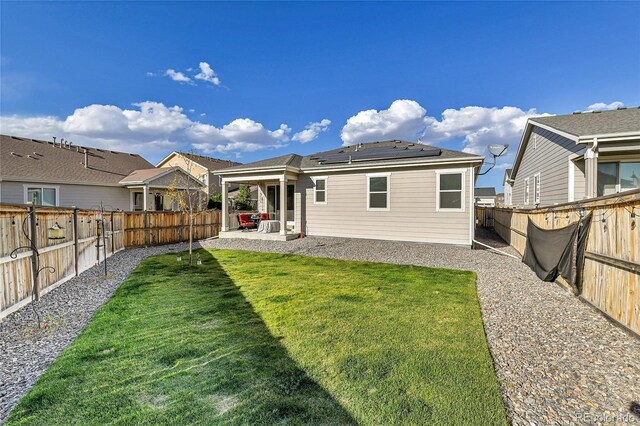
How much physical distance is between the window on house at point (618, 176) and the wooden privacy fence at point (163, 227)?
14924 millimetres

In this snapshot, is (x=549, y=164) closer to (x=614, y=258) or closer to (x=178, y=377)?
(x=614, y=258)

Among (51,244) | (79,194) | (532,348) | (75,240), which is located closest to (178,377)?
(532,348)

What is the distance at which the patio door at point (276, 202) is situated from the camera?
15.3m

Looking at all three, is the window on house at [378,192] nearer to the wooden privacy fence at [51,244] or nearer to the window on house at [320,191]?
the window on house at [320,191]

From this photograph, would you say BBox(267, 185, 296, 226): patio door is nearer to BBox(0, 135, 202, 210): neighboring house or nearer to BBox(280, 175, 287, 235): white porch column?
BBox(280, 175, 287, 235): white porch column

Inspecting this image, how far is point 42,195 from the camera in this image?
15211mm

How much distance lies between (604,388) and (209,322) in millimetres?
4391

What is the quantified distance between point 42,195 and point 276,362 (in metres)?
19.0

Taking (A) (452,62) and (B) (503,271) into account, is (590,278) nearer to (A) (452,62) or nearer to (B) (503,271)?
(B) (503,271)

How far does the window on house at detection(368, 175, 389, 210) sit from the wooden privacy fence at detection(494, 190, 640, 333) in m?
6.93

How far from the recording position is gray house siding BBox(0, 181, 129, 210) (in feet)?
46.2

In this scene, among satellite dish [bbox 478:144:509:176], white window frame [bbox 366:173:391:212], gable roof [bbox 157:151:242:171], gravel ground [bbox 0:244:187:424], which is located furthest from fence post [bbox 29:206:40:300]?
gable roof [bbox 157:151:242:171]

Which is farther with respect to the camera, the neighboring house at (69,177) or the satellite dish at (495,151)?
the neighboring house at (69,177)

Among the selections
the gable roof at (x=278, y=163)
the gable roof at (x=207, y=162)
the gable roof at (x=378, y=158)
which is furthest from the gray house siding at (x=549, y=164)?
Result: the gable roof at (x=207, y=162)
